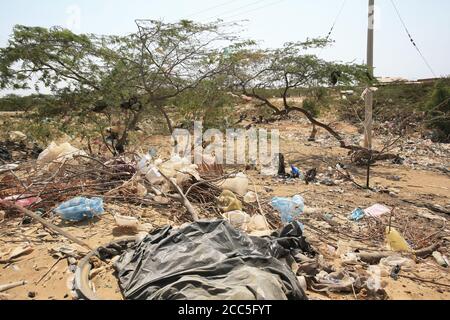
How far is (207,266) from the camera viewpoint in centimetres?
220

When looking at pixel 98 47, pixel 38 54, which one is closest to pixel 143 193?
pixel 98 47

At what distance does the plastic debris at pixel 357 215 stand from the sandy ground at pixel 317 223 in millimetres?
109

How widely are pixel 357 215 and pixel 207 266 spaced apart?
3120 mm

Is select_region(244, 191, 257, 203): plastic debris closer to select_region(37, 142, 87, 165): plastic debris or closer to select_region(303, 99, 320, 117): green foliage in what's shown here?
select_region(37, 142, 87, 165): plastic debris

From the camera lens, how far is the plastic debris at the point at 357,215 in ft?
15.2

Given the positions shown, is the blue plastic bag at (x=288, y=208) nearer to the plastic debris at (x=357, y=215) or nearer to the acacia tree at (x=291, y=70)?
the plastic debris at (x=357, y=215)

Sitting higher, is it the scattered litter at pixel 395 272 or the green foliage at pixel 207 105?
the green foliage at pixel 207 105

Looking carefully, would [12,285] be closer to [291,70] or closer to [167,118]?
[167,118]

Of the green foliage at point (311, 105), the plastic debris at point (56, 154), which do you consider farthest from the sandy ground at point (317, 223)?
the green foliage at point (311, 105)

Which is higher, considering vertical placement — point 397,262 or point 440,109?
point 440,109

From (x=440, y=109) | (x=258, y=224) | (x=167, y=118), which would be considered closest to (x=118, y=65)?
(x=167, y=118)

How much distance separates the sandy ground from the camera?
2.52 meters

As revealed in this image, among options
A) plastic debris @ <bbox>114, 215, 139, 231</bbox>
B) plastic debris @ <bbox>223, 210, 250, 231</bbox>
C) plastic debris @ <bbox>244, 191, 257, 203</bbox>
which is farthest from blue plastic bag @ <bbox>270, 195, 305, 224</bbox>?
plastic debris @ <bbox>114, 215, 139, 231</bbox>
